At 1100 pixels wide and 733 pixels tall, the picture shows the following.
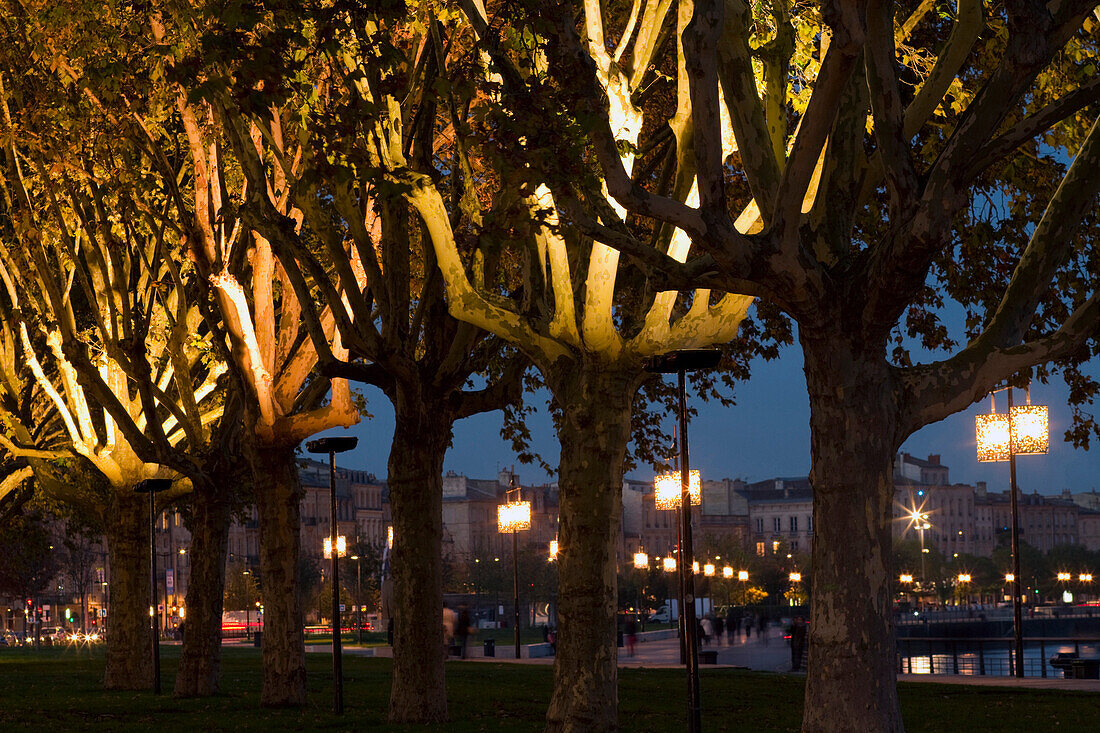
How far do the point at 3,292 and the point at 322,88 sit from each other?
13.4m

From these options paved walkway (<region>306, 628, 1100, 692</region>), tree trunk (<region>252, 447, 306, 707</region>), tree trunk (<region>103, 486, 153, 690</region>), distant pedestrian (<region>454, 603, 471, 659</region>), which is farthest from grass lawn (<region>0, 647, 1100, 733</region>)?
distant pedestrian (<region>454, 603, 471, 659</region>)

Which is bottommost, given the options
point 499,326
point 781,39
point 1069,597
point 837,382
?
point 1069,597

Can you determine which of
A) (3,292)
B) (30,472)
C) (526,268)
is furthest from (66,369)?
(526,268)

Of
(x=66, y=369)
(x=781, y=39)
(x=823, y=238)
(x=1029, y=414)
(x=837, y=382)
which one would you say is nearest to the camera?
(x=837, y=382)

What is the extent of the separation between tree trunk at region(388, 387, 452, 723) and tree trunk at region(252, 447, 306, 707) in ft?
10.6

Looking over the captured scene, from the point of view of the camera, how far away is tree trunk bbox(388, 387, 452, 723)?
57.6 ft

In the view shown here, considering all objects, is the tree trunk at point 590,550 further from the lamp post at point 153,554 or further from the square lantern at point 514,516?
the square lantern at point 514,516

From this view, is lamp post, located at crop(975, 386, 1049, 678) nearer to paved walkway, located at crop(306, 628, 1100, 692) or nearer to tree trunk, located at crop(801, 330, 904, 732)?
paved walkway, located at crop(306, 628, 1100, 692)

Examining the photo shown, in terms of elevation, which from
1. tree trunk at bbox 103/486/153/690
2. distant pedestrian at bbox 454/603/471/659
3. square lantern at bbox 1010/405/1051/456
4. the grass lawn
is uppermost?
square lantern at bbox 1010/405/1051/456

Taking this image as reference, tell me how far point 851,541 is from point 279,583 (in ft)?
39.8

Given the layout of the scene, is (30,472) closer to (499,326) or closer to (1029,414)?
(499,326)

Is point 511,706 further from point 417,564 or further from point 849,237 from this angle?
point 849,237

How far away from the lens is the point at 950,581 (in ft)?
467

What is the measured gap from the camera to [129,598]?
26203 mm
